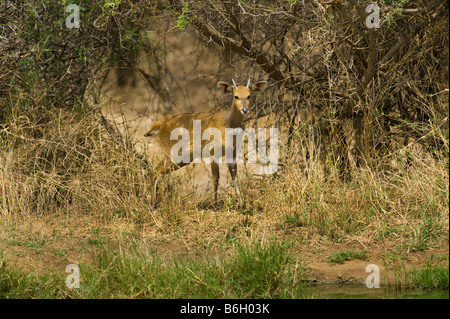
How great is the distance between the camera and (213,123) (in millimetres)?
8695

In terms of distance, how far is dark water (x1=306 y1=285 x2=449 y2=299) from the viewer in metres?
5.50

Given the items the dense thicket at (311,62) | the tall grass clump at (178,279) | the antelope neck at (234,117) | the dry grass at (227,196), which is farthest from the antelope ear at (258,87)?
the tall grass clump at (178,279)

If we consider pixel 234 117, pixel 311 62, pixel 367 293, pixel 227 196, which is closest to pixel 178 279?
pixel 367 293

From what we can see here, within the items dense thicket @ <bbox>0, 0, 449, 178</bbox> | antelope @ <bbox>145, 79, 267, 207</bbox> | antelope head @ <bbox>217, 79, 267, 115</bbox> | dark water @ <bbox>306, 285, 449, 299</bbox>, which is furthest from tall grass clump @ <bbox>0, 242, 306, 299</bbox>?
antelope head @ <bbox>217, 79, 267, 115</bbox>

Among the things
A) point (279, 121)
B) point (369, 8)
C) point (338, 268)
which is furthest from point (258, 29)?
point (338, 268)

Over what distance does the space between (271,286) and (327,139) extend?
3264 mm

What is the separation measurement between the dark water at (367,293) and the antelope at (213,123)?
249 centimetres

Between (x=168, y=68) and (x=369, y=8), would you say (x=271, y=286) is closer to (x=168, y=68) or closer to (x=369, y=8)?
(x=369, y=8)

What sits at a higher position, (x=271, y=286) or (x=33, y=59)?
(x=33, y=59)

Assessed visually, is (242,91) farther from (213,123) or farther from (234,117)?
(213,123)

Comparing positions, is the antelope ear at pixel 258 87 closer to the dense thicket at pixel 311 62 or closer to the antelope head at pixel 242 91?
the antelope head at pixel 242 91

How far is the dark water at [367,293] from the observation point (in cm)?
550

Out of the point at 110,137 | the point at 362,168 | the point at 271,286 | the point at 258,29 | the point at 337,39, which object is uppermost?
the point at 258,29

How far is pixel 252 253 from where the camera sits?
5609mm
